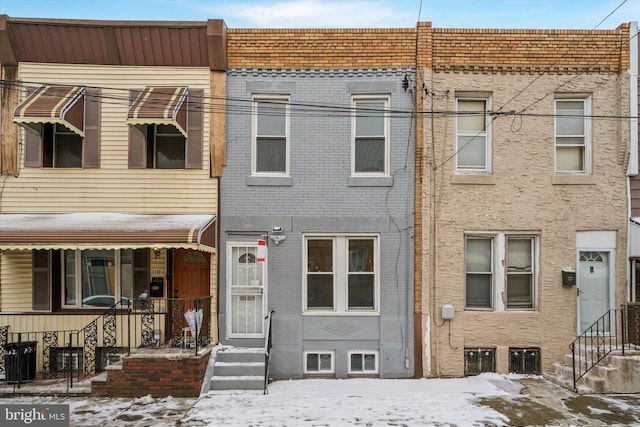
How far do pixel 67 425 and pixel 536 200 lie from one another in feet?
29.6

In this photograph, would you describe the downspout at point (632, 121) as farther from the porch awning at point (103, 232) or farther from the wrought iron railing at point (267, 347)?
the porch awning at point (103, 232)

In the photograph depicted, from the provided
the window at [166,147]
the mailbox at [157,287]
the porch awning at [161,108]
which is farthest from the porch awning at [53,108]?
the mailbox at [157,287]

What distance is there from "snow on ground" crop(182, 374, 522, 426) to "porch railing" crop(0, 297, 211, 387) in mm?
1733

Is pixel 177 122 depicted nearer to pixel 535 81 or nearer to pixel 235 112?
pixel 235 112

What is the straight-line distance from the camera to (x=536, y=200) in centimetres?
914

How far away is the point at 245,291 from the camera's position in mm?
9180

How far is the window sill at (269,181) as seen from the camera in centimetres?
916

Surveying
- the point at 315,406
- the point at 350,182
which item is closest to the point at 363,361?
the point at 315,406

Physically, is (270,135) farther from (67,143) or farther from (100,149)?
(67,143)

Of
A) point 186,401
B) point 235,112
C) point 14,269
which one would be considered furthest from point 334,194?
point 14,269

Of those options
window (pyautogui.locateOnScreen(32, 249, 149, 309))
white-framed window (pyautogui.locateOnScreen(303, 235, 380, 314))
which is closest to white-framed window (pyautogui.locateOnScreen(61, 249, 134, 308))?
window (pyautogui.locateOnScreen(32, 249, 149, 309))

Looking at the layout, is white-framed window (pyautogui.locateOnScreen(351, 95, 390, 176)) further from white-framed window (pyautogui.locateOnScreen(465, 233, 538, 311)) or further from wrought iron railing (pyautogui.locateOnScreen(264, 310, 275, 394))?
wrought iron railing (pyautogui.locateOnScreen(264, 310, 275, 394))

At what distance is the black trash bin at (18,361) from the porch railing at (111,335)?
339 mm

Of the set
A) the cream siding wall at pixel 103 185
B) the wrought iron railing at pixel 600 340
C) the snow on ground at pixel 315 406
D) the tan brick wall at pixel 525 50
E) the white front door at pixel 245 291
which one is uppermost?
the tan brick wall at pixel 525 50
